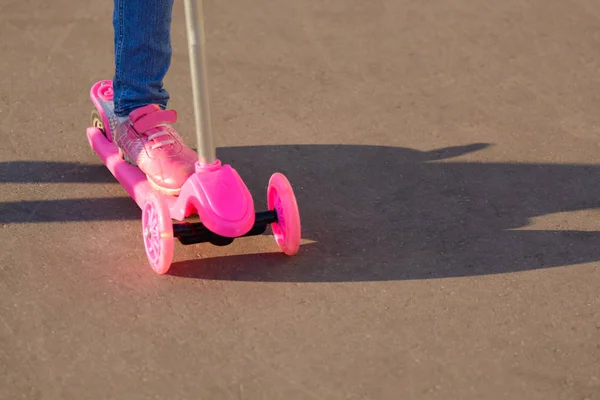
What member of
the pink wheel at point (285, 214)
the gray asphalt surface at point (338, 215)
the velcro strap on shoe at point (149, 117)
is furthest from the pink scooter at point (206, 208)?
the velcro strap on shoe at point (149, 117)

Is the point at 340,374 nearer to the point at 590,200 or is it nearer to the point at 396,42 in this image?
the point at 590,200

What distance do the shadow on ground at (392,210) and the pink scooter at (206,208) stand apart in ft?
0.34

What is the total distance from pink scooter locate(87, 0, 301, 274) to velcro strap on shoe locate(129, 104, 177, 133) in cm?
29

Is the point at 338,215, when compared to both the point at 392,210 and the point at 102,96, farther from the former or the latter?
the point at 102,96

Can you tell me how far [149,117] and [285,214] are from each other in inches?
24.8

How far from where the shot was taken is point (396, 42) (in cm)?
466

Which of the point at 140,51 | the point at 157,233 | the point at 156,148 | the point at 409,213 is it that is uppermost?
the point at 140,51

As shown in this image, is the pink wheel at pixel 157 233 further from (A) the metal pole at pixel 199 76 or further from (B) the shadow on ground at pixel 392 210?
(A) the metal pole at pixel 199 76

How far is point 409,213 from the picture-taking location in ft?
11.5

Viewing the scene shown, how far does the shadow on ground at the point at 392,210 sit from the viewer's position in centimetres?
324

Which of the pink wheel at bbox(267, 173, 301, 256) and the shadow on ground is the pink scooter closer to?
the pink wheel at bbox(267, 173, 301, 256)

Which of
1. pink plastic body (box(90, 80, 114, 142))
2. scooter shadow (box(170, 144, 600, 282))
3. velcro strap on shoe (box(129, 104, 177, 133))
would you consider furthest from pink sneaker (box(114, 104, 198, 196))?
scooter shadow (box(170, 144, 600, 282))

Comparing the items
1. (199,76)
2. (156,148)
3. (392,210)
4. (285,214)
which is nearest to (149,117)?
(156,148)

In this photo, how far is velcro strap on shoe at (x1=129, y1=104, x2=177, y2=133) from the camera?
347 centimetres
